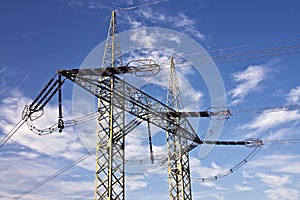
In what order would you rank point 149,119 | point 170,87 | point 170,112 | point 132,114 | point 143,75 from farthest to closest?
1. point 170,87
2. point 170,112
3. point 149,119
4. point 132,114
5. point 143,75

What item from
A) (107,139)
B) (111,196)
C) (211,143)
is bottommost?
(111,196)

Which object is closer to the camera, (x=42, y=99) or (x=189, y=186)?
(x=42, y=99)

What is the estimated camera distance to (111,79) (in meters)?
25.6

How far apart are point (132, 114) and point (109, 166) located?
588cm

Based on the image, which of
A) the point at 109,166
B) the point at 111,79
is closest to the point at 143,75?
the point at 111,79

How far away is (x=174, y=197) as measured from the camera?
32.1 metres

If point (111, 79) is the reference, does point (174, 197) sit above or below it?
below

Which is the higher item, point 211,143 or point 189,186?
point 211,143

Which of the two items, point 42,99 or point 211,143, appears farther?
point 211,143

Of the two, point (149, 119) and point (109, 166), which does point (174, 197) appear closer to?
point (149, 119)

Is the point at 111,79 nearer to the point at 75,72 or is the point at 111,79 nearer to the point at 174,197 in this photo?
the point at 75,72

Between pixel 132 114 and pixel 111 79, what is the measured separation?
158 inches

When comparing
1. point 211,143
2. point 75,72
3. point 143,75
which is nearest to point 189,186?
point 211,143

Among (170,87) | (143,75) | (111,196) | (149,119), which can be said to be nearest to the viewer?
(111,196)
